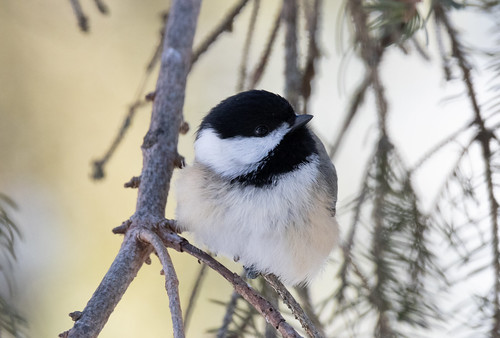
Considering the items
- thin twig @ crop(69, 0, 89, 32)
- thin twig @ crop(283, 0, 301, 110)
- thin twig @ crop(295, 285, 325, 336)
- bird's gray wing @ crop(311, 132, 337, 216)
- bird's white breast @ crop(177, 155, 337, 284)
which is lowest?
thin twig @ crop(295, 285, 325, 336)

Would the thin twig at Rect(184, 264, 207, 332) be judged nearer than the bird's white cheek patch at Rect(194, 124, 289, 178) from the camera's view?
Yes

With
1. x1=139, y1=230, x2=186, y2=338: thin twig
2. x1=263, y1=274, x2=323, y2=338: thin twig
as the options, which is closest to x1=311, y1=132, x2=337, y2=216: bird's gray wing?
x1=263, y1=274, x2=323, y2=338: thin twig

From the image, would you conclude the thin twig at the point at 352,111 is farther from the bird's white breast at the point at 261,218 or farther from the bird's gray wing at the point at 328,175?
the bird's white breast at the point at 261,218

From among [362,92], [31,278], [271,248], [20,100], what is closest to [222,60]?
[20,100]

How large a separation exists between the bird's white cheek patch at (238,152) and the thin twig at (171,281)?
0.83ft

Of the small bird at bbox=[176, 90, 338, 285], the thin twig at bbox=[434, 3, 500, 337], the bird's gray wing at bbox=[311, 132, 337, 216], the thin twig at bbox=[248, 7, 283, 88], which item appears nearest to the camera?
the thin twig at bbox=[434, 3, 500, 337]

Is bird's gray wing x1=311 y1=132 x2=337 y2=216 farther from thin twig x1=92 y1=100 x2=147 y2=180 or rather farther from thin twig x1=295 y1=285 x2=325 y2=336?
thin twig x1=92 y1=100 x2=147 y2=180

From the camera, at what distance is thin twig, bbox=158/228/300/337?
68 centimetres

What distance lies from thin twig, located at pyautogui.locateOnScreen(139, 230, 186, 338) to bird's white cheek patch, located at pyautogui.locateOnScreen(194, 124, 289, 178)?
0.83 feet

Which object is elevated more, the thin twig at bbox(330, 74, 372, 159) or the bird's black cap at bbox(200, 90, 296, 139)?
the thin twig at bbox(330, 74, 372, 159)

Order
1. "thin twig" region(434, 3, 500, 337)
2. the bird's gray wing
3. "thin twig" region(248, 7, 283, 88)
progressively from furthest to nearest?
"thin twig" region(248, 7, 283, 88) < the bird's gray wing < "thin twig" region(434, 3, 500, 337)

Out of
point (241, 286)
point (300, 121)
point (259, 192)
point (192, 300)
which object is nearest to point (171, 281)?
point (241, 286)

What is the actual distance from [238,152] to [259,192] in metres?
0.08

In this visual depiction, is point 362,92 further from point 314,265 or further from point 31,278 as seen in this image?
point 31,278
